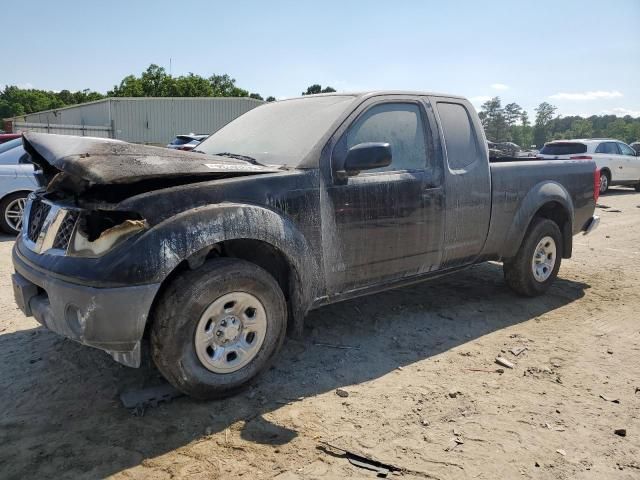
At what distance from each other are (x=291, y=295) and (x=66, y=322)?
1341 millimetres

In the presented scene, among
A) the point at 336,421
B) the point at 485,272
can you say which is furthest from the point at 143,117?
the point at 336,421

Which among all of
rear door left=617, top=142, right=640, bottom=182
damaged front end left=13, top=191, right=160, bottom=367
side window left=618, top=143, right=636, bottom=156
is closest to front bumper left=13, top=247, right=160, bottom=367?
damaged front end left=13, top=191, right=160, bottom=367

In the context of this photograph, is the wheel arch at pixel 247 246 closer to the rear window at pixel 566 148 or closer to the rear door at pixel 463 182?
the rear door at pixel 463 182

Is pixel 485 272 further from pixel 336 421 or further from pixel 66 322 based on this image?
pixel 66 322

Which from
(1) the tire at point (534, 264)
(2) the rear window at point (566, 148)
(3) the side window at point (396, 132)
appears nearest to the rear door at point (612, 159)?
(2) the rear window at point (566, 148)

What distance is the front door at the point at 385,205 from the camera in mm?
3578

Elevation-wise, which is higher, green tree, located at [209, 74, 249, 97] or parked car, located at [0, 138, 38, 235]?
green tree, located at [209, 74, 249, 97]

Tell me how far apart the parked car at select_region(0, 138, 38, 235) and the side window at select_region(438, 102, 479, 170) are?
20.9 feet

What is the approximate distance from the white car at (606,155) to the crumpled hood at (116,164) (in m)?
14.2

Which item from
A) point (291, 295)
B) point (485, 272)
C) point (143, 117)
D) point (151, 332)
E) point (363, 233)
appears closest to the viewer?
point (151, 332)

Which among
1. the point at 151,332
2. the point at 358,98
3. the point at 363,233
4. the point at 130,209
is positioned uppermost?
the point at 358,98

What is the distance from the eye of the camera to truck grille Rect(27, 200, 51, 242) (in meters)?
3.22

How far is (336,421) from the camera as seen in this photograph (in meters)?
2.96

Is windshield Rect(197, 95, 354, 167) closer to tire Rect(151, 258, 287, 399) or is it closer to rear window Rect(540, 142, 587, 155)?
tire Rect(151, 258, 287, 399)
